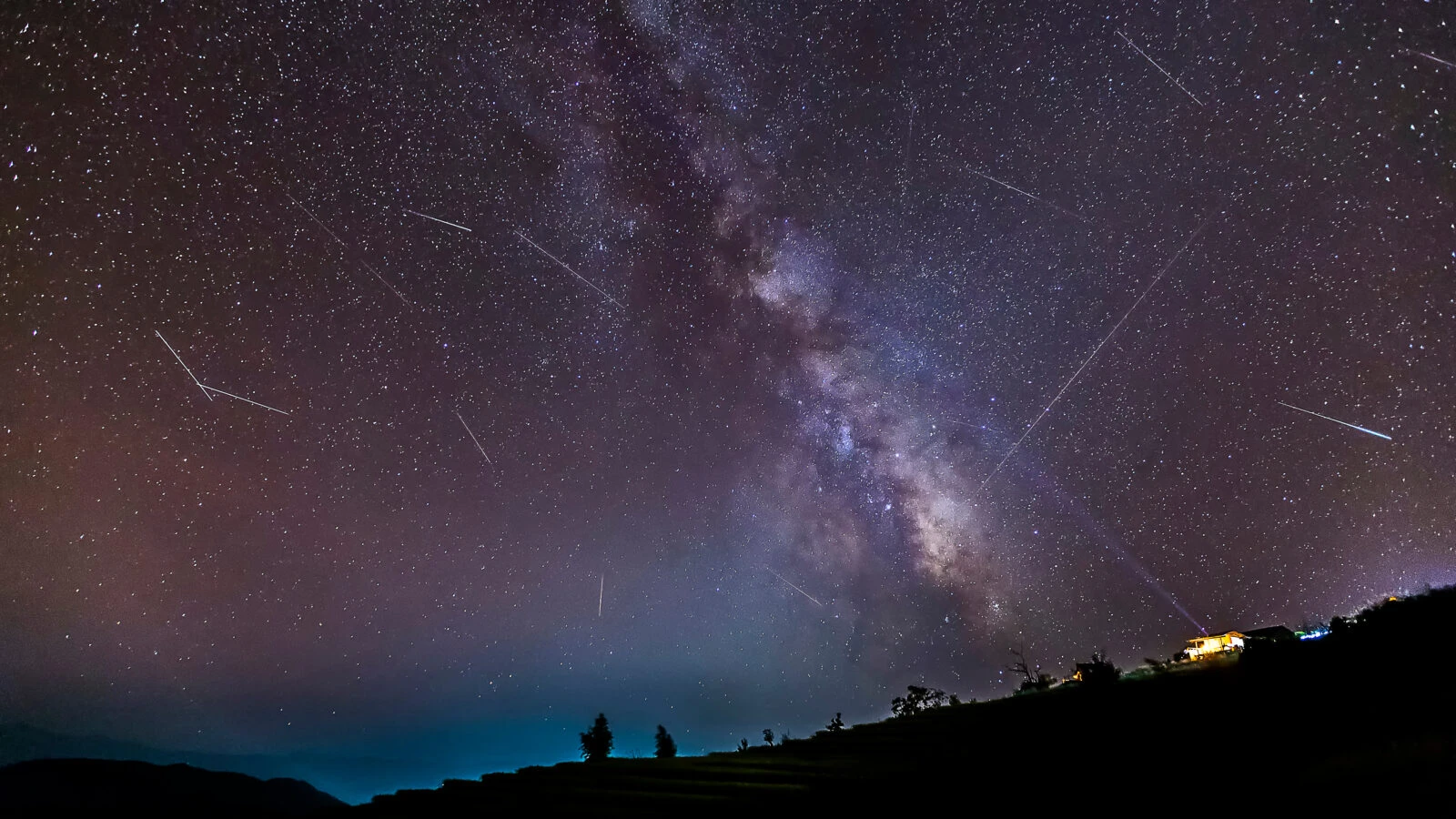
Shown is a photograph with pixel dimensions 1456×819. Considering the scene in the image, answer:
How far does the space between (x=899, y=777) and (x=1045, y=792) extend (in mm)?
1298

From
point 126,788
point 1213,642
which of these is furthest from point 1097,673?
point 126,788

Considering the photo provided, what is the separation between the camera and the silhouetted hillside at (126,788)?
378 feet

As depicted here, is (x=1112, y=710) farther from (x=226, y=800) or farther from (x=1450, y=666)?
(x=226, y=800)

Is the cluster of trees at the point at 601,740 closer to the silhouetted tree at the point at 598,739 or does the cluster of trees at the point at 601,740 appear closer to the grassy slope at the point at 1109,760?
the silhouetted tree at the point at 598,739

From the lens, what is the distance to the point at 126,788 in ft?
408

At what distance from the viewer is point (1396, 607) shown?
17.1m

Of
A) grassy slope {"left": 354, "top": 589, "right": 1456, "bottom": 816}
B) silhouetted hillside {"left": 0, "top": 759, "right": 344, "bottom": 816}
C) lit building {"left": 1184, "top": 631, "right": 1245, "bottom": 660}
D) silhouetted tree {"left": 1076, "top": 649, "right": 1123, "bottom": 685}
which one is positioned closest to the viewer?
grassy slope {"left": 354, "top": 589, "right": 1456, "bottom": 816}

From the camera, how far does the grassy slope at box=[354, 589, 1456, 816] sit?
17.1 feet

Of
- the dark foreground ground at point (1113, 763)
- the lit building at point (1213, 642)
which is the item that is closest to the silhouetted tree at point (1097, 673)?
the dark foreground ground at point (1113, 763)

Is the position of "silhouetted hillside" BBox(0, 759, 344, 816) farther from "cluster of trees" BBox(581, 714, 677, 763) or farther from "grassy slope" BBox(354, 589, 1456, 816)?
"grassy slope" BBox(354, 589, 1456, 816)

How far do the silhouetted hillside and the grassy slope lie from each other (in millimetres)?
139631

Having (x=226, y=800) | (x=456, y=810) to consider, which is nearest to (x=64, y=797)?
(x=226, y=800)

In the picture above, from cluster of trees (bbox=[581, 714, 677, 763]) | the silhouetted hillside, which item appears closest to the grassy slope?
cluster of trees (bbox=[581, 714, 677, 763])

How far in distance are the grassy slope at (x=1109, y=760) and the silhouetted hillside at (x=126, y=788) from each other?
139631 millimetres
